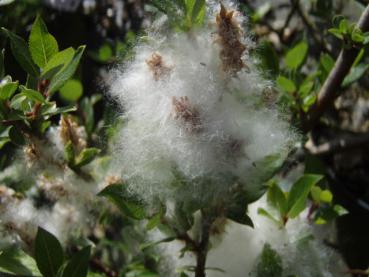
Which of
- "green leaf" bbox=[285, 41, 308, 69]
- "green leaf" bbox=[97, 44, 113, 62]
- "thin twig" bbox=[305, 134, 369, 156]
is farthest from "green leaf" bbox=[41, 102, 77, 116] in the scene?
"thin twig" bbox=[305, 134, 369, 156]

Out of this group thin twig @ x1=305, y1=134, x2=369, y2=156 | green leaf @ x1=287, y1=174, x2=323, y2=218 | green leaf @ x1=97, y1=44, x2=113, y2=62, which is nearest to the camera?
green leaf @ x1=287, y1=174, x2=323, y2=218

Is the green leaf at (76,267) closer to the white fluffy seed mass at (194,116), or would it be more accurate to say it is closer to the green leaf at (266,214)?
the white fluffy seed mass at (194,116)

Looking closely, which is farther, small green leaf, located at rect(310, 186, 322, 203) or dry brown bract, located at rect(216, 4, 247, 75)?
small green leaf, located at rect(310, 186, 322, 203)

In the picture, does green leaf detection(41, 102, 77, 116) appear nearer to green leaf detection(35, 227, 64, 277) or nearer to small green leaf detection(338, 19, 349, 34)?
green leaf detection(35, 227, 64, 277)

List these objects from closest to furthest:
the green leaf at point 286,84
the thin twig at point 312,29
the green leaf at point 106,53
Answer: the green leaf at point 286,84 → the green leaf at point 106,53 → the thin twig at point 312,29

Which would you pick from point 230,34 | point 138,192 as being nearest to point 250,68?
point 230,34

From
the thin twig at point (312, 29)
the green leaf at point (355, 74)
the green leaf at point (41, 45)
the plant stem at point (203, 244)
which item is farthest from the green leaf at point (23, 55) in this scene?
the thin twig at point (312, 29)
